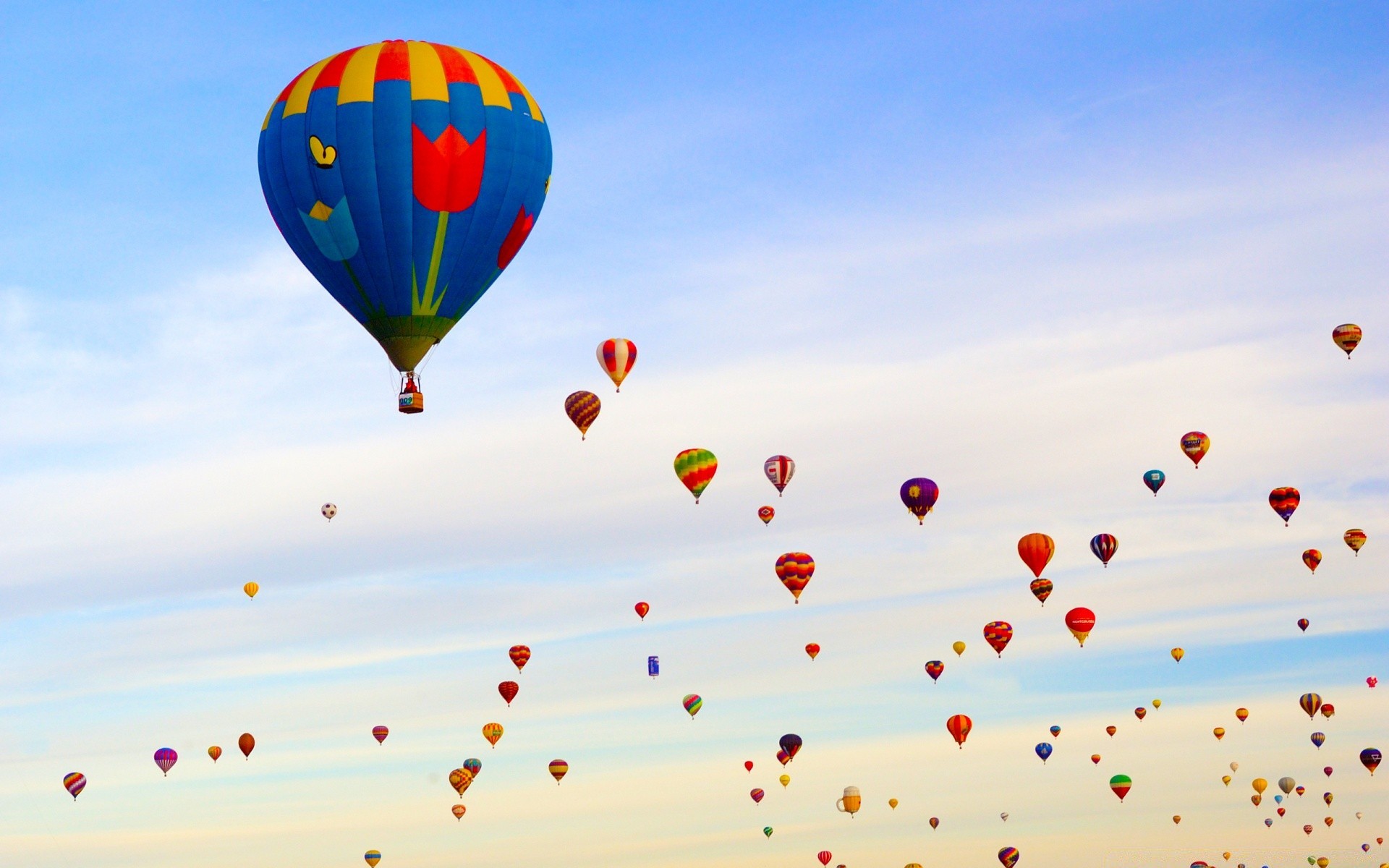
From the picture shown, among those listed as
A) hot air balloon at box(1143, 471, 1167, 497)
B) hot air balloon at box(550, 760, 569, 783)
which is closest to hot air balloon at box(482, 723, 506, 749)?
hot air balloon at box(550, 760, 569, 783)

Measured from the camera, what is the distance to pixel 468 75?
56.3 m

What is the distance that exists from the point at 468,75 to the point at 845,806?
52.4 m

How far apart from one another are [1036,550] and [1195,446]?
9591mm

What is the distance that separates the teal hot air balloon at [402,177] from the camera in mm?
55031

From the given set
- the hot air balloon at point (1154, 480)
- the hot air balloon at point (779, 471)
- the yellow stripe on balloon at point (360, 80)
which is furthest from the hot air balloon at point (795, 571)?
the yellow stripe on balloon at point (360, 80)

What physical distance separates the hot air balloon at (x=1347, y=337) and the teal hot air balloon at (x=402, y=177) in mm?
43276

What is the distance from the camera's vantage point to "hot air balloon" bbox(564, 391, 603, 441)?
71812mm

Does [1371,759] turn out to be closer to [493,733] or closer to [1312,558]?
[1312,558]

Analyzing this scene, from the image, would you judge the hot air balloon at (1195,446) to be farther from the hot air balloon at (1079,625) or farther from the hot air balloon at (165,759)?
the hot air balloon at (165,759)

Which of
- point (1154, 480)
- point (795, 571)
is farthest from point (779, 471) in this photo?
point (1154, 480)

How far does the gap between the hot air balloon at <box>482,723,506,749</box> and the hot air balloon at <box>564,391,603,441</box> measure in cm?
2432

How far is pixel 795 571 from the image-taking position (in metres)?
79.9

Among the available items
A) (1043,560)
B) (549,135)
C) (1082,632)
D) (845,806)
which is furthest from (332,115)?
(845,806)

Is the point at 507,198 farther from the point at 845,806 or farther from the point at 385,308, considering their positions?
the point at 845,806
